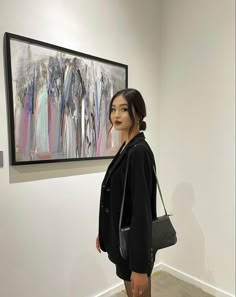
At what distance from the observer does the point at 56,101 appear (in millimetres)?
1536

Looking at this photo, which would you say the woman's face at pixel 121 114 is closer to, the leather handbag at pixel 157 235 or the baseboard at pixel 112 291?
the leather handbag at pixel 157 235

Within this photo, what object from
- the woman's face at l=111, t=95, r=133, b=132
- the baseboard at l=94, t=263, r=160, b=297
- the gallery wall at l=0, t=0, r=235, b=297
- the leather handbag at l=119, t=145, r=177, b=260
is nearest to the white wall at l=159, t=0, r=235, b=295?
the gallery wall at l=0, t=0, r=235, b=297

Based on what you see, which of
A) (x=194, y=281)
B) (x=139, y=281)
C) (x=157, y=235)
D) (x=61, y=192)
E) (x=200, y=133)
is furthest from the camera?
(x=194, y=281)

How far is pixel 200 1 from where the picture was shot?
190cm

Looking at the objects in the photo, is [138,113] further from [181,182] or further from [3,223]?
[181,182]

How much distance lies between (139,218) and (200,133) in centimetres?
117

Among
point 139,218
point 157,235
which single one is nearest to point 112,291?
point 157,235

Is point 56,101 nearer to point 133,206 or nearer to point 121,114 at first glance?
point 121,114

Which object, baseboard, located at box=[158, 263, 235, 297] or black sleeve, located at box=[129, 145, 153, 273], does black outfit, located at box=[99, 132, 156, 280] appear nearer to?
black sleeve, located at box=[129, 145, 153, 273]

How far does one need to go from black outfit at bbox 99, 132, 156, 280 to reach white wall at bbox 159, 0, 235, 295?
2.85 feet

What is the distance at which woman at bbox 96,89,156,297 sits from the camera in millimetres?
1022

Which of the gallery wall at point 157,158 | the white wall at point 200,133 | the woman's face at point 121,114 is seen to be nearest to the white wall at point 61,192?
the gallery wall at point 157,158

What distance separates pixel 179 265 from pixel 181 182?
0.78 m

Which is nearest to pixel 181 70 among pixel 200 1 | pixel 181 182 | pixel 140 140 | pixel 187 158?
pixel 200 1
